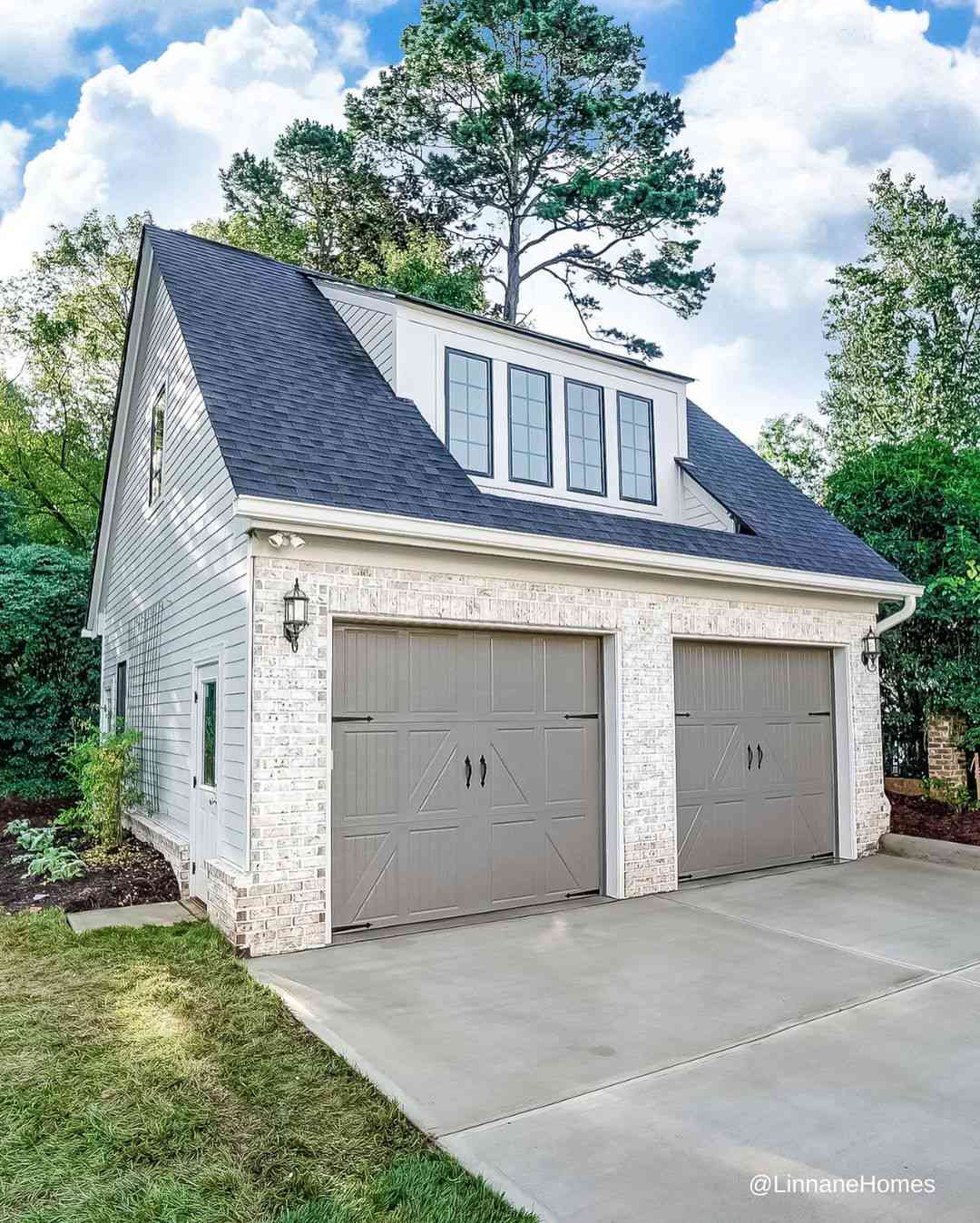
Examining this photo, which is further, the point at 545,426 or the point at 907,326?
the point at 907,326

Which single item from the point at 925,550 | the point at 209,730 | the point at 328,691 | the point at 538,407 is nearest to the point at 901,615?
the point at 925,550

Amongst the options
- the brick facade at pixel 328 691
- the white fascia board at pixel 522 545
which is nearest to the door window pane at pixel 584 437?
the white fascia board at pixel 522 545

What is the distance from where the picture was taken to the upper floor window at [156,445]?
29.4 feet

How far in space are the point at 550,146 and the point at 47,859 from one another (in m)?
18.3

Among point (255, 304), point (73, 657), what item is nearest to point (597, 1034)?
point (255, 304)

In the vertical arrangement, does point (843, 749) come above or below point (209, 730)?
below

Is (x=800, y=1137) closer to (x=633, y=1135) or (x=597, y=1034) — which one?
(x=633, y=1135)

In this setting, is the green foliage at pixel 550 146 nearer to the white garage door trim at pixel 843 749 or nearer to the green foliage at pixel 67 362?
the green foliage at pixel 67 362

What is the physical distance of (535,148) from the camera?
19656mm

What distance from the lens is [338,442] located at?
6.83 meters

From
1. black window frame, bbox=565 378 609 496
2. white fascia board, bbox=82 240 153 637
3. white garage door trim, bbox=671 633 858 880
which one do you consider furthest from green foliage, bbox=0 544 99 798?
white garage door trim, bbox=671 633 858 880

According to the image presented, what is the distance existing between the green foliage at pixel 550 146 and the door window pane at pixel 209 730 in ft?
51.0

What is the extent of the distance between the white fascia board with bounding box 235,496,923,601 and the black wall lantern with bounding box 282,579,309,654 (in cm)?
46

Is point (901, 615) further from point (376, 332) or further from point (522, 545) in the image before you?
point (376, 332)
